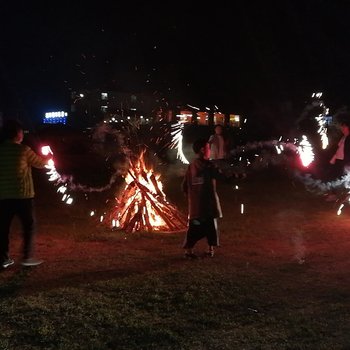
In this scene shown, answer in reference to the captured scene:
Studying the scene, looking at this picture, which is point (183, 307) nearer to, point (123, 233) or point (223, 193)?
point (123, 233)

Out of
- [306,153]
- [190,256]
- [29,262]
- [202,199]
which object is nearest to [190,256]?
[190,256]

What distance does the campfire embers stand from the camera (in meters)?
9.50

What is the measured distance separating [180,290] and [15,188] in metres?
2.50

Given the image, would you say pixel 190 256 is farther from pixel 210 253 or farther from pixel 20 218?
pixel 20 218

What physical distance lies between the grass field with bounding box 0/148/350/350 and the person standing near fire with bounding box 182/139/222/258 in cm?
34

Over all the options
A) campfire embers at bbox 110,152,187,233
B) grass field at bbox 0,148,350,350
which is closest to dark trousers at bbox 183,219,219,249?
grass field at bbox 0,148,350,350

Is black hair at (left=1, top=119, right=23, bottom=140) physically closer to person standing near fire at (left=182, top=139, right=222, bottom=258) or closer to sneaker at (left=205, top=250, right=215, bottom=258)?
person standing near fire at (left=182, top=139, right=222, bottom=258)

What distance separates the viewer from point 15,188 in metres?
6.89

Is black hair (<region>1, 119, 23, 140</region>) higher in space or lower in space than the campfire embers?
higher

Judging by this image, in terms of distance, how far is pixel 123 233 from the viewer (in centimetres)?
918

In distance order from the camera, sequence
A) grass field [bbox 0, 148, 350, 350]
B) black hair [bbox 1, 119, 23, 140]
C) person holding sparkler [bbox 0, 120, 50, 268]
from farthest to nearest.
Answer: black hair [bbox 1, 119, 23, 140], person holding sparkler [bbox 0, 120, 50, 268], grass field [bbox 0, 148, 350, 350]

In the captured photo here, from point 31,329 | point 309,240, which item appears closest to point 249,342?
point 31,329

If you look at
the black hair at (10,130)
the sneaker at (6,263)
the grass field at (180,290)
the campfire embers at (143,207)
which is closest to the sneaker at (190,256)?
the grass field at (180,290)

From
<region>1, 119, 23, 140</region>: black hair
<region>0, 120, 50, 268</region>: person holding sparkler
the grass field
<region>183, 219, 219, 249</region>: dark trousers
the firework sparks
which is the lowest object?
the grass field
